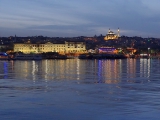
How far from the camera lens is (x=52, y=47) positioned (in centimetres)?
12044

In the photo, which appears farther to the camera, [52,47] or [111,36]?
[111,36]

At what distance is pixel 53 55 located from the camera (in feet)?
344

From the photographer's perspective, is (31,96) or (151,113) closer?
(151,113)

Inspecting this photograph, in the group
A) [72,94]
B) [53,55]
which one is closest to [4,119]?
[72,94]

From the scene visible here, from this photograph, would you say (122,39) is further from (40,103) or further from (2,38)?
(40,103)

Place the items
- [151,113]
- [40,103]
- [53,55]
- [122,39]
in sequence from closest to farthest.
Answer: [151,113], [40,103], [53,55], [122,39]

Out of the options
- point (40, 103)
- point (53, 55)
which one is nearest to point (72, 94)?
point (40, 103)

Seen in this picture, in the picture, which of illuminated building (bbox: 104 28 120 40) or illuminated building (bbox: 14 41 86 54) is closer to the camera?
illuminated building (bbox: 14 41 86 54)

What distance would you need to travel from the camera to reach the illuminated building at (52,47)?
390 feet

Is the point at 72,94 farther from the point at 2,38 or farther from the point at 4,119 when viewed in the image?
the point at 2,38

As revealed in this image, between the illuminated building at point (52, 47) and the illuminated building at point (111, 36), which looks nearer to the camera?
the illuminated building at point (52, 47)

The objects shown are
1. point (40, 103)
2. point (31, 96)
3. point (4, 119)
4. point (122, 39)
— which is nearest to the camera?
point (4, 119)

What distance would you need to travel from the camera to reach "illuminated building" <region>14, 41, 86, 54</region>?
11888 centimetres

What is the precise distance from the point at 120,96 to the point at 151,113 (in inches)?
125
